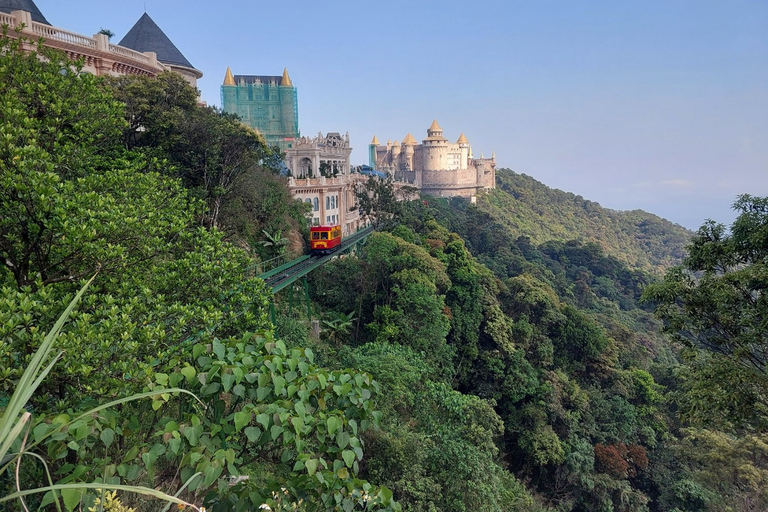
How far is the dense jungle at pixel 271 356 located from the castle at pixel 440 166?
67025 millimetres

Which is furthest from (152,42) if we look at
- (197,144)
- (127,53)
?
(197,144)

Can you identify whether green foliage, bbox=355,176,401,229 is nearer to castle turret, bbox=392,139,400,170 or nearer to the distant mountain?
the distant mountain

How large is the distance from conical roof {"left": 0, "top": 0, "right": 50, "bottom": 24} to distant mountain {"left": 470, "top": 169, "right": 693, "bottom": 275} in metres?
Answer: 66.4

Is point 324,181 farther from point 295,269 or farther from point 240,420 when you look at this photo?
point 240,420

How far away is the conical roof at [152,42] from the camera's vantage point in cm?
2738

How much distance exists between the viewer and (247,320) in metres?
8.12

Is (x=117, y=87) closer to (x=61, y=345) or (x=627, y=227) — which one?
(x=61, y=345)

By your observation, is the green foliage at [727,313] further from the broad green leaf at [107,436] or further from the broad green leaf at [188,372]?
the broad green leaf at [107,436]

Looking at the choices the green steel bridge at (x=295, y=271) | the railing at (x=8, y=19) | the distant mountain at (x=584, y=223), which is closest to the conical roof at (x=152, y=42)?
the railing at (x=8, y=19)

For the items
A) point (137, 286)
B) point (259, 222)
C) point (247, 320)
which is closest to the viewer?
point (137, 286)

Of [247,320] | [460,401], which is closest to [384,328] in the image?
[460,401]

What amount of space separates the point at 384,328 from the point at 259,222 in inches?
330

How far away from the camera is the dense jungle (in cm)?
525

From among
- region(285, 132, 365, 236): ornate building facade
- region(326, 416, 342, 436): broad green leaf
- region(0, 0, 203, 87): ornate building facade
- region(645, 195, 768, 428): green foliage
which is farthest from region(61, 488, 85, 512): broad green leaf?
region(285, 132, 365, 236): ornate building facade
